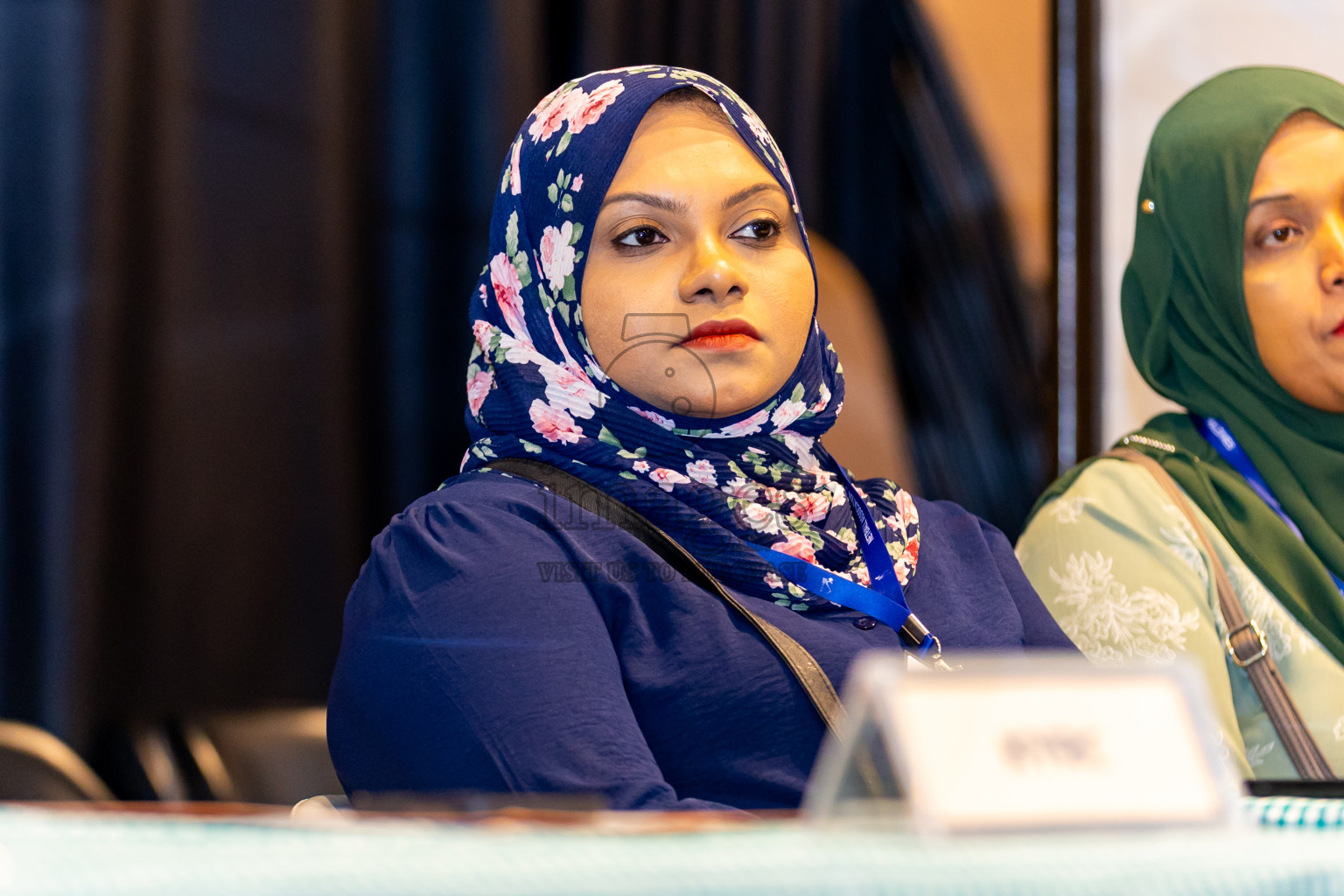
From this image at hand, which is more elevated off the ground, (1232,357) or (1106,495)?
(1232,357)

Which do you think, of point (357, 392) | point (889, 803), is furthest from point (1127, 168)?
point (889, 803)

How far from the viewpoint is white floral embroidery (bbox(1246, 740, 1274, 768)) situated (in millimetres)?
1271

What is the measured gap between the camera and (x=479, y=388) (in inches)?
47.8

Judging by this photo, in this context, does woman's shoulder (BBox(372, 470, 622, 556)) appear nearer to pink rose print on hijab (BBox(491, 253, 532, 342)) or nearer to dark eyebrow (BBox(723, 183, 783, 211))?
pink rose print on hijab (BBox(491, 253, 532, 342))

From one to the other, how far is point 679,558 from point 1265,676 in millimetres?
659

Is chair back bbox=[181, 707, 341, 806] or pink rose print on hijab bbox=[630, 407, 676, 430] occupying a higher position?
pink rose print on hijab bbox=[630, 407, 676, 430]

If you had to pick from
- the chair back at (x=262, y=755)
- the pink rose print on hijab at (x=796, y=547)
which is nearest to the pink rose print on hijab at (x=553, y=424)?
the pink rose print on hijab at (x=796, y=547)

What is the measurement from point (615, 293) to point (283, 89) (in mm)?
750

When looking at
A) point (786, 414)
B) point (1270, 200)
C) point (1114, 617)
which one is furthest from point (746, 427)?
point (1270, 200)

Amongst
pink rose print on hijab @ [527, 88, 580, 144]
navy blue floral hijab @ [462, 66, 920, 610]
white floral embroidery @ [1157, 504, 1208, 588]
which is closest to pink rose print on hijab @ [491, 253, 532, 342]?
navy blue floral hijab @ [462, 66, 920, 610]

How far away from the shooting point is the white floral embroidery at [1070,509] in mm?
1397

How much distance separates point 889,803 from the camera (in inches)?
16.2

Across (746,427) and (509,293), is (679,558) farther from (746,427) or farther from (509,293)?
(509,293)

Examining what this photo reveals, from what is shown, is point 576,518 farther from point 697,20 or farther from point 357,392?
point 697,20
